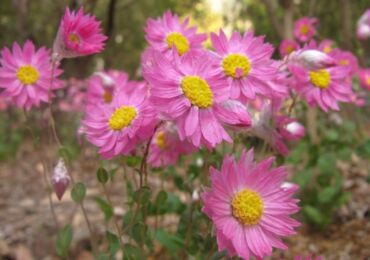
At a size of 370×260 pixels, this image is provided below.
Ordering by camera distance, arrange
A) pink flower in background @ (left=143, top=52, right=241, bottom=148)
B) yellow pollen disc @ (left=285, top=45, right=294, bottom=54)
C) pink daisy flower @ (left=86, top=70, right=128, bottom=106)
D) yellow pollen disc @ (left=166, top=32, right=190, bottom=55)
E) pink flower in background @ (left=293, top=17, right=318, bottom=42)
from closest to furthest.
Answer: pink flower in background @ (left=143, top=52, right=241, bottom=148) < yellow pollen disc @ (left=166, top=32, right=190, bottom=55) < pink daisy flower @ (left=86, top=70, right=128, bottom=106) < yellow pollen disc @ (left=285, top=45, right=294, bottom=54) < pink flower in background @ (left=293, top=17, right=318, bottom=42)

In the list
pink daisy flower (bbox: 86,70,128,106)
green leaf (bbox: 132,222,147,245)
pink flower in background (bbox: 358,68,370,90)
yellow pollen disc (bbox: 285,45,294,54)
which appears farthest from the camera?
pink flower in background (bbox: 358,68,370,90)

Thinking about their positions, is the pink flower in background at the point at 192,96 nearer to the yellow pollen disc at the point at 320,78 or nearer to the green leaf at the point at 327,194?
the yellow pollen disc at the point at 320,78

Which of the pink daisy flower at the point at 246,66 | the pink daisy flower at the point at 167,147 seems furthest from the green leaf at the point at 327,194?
the pink daisy flower at the point at 246,66

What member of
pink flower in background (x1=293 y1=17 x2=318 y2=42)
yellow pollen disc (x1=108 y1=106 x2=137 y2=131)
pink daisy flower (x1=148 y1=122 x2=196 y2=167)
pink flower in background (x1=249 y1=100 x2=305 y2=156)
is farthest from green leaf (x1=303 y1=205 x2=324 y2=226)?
yellow pollen disc (x1=108 y1=106 x2=137 y2=131)

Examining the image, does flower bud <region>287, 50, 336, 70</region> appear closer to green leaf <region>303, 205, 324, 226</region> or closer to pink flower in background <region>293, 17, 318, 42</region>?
pink flower in background <region>293, 17, 318, 42</region>

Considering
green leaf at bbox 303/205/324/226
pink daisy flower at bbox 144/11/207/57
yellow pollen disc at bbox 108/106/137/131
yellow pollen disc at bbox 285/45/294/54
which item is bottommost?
green leaf at bbox 303/205/324/226


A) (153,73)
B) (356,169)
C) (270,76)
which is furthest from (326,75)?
(356,169)

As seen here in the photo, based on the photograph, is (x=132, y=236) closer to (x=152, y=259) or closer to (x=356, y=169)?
(x=152, y=259)
